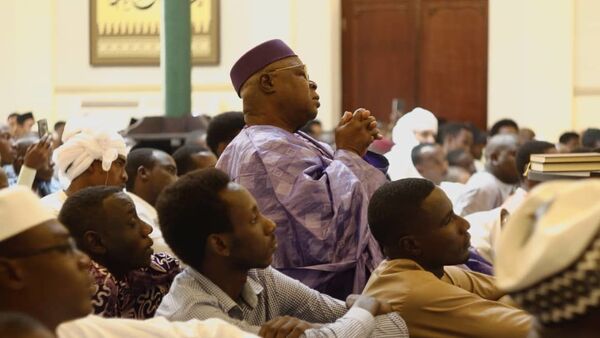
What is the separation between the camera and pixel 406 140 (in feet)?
30.1

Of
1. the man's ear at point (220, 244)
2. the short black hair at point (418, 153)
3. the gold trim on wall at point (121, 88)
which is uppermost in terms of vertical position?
the gold trim on wall at point (121, 88)

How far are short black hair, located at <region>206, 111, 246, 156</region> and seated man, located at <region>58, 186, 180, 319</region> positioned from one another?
7.44 ft

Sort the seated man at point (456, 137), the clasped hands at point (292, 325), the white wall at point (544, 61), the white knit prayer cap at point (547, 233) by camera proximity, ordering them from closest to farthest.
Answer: the white knit prayer cap at point (547, 233), the clasped hands at point (292, 325), the seated man at point (456, 137), the white wall at point (544, 61)

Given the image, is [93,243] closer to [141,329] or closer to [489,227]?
[141,329]

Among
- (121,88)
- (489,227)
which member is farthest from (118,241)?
(121,88)

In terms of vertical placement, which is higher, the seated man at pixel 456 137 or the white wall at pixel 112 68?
the white wall at pixel 112 68

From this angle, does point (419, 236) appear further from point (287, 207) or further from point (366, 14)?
A: point (366, 14)

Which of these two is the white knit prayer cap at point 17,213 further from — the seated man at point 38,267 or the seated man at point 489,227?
the seated man at point 489,227

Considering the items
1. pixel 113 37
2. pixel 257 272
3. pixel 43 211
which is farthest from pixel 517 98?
pixel 43 211

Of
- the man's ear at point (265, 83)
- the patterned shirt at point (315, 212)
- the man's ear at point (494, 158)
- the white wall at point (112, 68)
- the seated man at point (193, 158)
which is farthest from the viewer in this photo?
the white wall at point (112, 68)

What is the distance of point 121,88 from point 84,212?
10.5m

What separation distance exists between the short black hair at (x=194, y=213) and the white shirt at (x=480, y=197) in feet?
12.1

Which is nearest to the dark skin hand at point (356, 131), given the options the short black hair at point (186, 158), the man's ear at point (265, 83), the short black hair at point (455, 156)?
the man's ear at point (265, 83)

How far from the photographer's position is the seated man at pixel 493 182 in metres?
6.72
